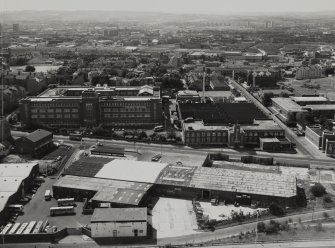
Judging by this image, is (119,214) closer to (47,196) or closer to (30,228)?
(30,228)

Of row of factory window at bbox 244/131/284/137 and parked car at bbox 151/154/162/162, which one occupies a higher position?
row of factory window at bbox 244/131/284/137

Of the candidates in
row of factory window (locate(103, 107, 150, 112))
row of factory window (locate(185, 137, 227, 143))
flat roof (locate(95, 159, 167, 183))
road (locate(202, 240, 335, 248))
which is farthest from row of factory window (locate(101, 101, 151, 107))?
road (locate(202, 240, 335, 248))

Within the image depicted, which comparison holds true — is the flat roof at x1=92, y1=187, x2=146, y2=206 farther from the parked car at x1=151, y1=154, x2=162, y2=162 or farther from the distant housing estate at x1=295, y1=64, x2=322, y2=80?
the distant housing estate at x1=295, y1=64, x2=322, y2=80

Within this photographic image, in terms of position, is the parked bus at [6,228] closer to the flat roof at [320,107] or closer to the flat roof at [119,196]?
the flat roof at [119,196]

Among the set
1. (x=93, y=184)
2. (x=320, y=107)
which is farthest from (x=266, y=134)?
(x=93, y=184)

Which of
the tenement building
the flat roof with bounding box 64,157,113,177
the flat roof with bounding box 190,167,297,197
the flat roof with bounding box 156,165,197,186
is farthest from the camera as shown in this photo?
the tenement building

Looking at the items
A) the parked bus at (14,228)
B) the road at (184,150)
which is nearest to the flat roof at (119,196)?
the parked bus at (14,228)

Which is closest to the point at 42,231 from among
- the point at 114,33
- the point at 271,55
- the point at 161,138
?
the point at 161,138
